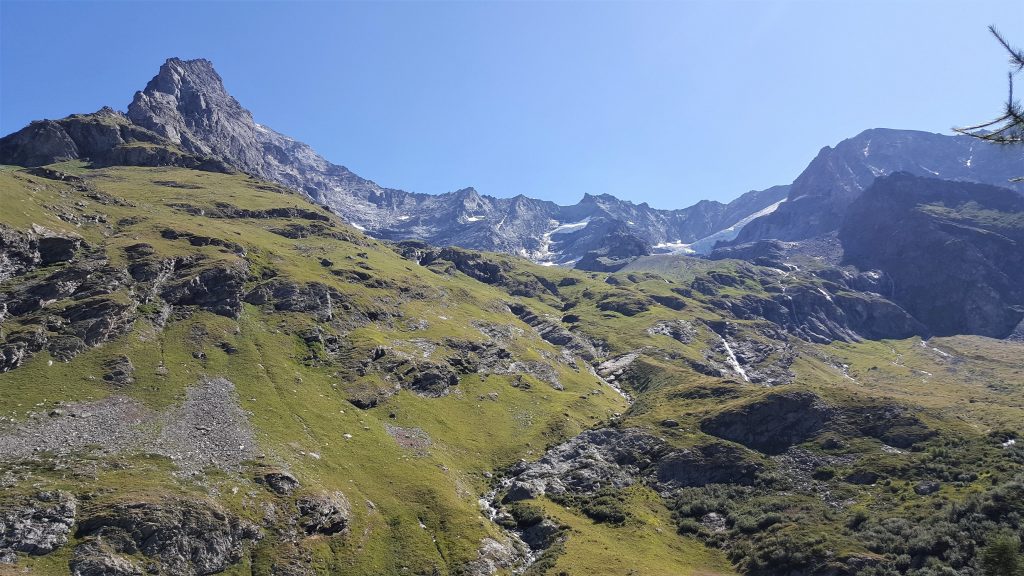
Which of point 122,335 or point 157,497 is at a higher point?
point 122,335

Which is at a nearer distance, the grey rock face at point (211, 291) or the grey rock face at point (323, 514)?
the grey rock face at point (323, 514)

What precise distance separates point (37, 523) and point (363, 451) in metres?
55.4

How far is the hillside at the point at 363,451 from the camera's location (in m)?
85.7

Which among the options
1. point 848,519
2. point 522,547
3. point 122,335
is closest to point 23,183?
point 122,335

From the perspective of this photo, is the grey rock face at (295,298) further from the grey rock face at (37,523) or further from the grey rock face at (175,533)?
the grey rock face at (37,523)

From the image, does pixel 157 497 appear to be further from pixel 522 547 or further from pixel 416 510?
pixel 522 547

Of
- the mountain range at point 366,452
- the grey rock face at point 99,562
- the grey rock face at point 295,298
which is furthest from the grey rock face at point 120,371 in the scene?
the grey rock face at point 295,298

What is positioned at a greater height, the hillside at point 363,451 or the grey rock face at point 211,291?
the grey rock face at point 211,291

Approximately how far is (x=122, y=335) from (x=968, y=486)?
181 metres

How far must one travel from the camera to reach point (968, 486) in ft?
363

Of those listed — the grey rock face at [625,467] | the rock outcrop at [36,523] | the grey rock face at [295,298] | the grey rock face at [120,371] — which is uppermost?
the grey rock face at [295,298]

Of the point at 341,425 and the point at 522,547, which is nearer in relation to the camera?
the point at 522,547

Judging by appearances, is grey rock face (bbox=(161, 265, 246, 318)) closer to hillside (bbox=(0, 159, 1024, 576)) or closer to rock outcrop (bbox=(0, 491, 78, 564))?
hillside (bbox=(0, 159, 1024, 576))

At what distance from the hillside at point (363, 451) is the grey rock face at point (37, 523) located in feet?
0.88
